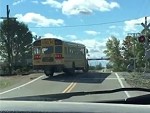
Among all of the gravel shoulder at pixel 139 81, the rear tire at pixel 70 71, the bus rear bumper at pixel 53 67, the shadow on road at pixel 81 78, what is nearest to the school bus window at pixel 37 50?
the bus rear bumper at pixel 53 67

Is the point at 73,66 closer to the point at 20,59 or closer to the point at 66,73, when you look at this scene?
the point at 66,73

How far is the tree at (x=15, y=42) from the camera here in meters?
53.9

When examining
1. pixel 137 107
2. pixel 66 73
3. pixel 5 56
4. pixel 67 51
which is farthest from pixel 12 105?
pixel 5 56

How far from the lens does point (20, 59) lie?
60438mm

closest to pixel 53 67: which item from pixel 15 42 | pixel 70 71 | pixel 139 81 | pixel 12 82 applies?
pixel 70 71

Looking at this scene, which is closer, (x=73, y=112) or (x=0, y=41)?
(x=73, y=112)

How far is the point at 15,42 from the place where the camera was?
191 ft

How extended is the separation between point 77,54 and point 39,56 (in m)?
4.68

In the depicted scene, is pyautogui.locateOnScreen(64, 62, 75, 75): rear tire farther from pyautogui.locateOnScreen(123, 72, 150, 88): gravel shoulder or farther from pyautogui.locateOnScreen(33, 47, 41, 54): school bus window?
pyautogui.locateOnScreen(123, 72, 150, 88): gravel shoulder

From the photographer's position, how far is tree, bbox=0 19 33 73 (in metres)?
53.9

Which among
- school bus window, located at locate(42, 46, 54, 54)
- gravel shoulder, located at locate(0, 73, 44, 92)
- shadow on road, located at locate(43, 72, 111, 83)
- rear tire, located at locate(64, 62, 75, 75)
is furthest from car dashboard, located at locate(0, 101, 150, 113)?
rear tire, located at locate(64, 62, 75, 75)

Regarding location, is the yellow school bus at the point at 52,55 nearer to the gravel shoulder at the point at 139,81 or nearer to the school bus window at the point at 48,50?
the school bus window at the point at 48,50

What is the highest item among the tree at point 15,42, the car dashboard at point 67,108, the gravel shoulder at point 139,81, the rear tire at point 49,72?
the tree at point 15,42

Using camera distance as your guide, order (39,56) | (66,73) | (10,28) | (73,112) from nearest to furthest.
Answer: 1. (73,112)
2. (39,56)
3. (66,73)
4. (10,28)
